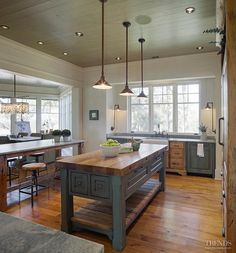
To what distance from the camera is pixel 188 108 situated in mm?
5891

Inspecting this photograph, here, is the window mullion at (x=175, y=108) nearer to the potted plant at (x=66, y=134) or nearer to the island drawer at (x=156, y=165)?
the island drawer at (x=156, y=165)

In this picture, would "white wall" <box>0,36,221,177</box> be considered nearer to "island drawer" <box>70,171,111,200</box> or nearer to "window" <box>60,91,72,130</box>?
"window" <box>60,91,72,130</box>

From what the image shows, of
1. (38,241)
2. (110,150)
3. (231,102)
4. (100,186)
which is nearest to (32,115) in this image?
(110,150)

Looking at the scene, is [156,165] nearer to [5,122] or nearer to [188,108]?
[188,108]

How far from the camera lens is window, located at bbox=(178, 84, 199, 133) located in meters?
5.79

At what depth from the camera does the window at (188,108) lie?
579 cm

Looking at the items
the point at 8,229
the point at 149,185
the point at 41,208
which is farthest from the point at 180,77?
the point at 8,229

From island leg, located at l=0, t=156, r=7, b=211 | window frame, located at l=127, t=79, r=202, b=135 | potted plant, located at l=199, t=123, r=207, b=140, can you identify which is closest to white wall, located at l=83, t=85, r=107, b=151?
window frame, located at l=127, t=79, r=202, b=135

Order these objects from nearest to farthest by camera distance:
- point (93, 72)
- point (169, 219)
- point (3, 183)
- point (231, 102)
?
point (231, 102), point (169, 219), point (3, 183), point (93, 72)

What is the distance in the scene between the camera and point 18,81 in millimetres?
7785

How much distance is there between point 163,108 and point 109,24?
131 inches

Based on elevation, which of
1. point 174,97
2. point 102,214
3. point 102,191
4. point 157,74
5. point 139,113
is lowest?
point 102,214

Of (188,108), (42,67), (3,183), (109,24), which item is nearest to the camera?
(3,183)

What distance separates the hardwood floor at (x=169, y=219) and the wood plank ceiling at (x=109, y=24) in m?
3.01
